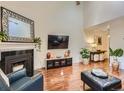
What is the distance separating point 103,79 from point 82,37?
5617 millimetres

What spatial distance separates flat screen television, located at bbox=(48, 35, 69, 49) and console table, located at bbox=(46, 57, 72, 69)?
26.0 inches

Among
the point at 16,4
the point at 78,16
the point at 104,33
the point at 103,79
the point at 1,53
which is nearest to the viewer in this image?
the point at 103,79

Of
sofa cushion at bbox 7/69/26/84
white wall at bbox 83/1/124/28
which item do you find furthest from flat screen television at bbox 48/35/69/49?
sofa cushion at bbox 7/69/26/84

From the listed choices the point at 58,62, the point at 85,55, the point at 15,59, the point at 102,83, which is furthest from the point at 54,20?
the point at 102,83

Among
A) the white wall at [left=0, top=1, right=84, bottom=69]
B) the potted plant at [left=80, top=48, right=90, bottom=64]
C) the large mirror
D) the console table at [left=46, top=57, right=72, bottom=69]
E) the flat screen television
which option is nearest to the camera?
the large mirror

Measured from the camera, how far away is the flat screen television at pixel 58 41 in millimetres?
6917

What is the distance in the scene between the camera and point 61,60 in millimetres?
6969

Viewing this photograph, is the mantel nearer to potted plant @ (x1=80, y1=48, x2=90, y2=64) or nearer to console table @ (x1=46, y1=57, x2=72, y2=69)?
console table @ (x1=46, y1=57, x2=72, y2=69)

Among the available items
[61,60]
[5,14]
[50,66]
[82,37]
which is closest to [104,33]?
[82,37]

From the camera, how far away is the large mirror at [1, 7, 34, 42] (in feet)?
14.1

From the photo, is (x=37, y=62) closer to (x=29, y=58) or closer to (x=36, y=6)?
(x=29, y=58)

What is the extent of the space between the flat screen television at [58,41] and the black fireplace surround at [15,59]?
173 cm

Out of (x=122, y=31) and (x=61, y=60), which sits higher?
(x=122, y=31)

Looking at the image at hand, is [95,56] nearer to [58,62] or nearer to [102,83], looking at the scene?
[58,62]
